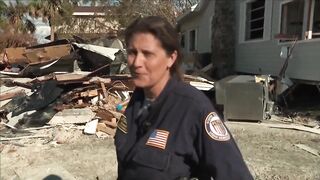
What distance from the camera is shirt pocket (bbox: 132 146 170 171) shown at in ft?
5.47

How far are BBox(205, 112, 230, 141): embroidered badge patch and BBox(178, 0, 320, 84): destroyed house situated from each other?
4808 mm

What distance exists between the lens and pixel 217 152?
1.60 meters

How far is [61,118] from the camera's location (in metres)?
8.04

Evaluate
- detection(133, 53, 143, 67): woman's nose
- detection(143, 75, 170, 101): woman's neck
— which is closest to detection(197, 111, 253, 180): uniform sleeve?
detection(143, 75, 170, 101): woman's neck

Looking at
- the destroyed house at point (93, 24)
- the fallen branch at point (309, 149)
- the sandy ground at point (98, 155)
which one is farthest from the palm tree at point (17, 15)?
the fallen branch at point (309, 149)

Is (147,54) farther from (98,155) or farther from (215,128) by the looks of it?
(98,155)

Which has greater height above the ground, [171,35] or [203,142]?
[171,35]

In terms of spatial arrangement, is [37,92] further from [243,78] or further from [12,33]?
[12,33]

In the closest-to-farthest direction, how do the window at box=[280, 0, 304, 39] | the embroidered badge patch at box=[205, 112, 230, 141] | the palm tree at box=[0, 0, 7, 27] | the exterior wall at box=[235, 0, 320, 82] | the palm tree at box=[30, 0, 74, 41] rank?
the embroidered badge patch at box=[205, 112, 230, 141] → the exterior wall at box=[235, 0, 320, 82] → the window at box=[280, 0, 304, 39] → the palm tree at box=[0, 0, 7, 27] → the palm tree at box=[30, 0, 74, 41]

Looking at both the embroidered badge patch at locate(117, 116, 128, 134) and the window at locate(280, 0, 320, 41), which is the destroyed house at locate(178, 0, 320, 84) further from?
the embroidered badge patch at locate(117, 116, 128, 134)

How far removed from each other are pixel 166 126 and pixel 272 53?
10.2m

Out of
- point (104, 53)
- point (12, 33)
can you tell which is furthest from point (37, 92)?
point (12, 33)

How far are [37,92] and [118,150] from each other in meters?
7.79

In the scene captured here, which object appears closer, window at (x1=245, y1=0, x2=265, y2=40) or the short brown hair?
the short brown hair
